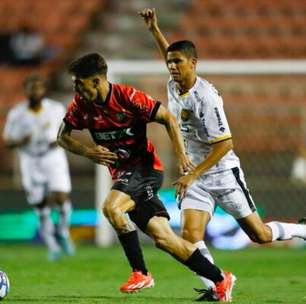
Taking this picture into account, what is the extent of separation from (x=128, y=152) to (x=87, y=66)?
88 centimetres

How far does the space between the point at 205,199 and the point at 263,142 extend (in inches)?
321

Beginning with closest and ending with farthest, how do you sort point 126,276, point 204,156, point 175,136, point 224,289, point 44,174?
point 175,136, point 224,289, point 204,156, point 126,276, point 44,174

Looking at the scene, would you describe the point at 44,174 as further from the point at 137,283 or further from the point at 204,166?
the point at 204,166

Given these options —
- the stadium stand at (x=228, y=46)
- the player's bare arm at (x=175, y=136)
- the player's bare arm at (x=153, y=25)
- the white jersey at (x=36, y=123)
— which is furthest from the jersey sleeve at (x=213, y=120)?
the stadium stand at (x=228, y=46)

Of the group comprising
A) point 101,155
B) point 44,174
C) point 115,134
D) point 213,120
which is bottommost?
point 44,174

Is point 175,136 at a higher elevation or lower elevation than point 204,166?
higher

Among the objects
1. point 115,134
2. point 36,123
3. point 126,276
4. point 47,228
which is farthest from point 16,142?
point 115,134

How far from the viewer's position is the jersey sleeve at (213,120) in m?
7.91

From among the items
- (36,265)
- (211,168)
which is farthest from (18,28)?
(211,168)

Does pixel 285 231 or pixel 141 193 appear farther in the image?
pixel 285 231

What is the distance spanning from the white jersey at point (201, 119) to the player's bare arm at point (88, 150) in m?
0.69

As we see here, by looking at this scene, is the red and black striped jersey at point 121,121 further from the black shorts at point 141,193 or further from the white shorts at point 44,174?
the white shorts at point 44,174

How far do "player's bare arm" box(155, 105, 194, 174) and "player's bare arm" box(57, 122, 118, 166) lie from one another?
0.45m

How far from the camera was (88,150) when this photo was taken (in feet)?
25.5
